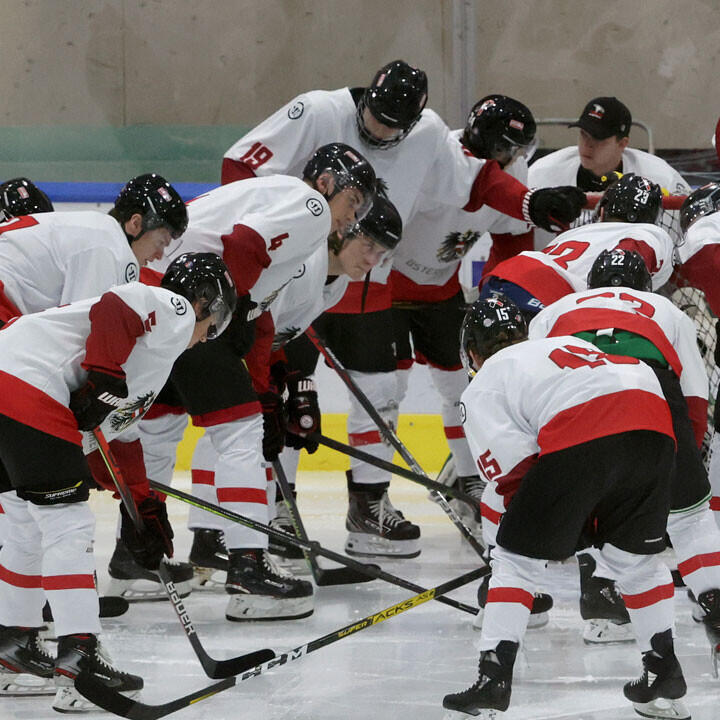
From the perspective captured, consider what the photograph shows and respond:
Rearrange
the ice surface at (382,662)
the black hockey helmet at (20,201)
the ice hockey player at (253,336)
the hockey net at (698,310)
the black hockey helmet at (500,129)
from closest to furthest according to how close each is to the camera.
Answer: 1. the ice surface at (382,662)
2. the ice hockey player at (253,336)
3. the black hockey helmet at (20,201)
4. the hockey net at (698,310)
5. the black hockey helmet at (500,129)

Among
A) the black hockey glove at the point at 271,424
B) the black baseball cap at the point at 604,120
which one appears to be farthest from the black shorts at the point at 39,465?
the black baseball cap at the point at 604,120

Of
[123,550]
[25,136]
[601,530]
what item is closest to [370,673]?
[601,530]

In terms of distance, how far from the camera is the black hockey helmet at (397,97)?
360 centimetres

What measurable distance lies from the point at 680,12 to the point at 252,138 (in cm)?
287

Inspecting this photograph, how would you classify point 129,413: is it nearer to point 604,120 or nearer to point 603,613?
point 603,613

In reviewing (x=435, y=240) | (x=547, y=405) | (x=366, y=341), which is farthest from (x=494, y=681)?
(x=435, y=240)

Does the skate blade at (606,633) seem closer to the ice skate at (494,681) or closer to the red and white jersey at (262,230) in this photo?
the ice skate at (494,681)

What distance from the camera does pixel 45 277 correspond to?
10.1ft

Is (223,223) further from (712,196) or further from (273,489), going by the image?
(712,196)

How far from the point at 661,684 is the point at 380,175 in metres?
1.88

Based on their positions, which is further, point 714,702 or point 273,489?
point 273,489

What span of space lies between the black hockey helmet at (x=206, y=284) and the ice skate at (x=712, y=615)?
1.12 m

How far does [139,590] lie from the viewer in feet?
11.2

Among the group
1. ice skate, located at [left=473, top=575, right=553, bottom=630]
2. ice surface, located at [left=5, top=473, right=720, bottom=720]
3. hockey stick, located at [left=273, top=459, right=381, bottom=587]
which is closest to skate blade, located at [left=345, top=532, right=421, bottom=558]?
ice surface, located at [left=5, top=473, right=720, bottom=720]
